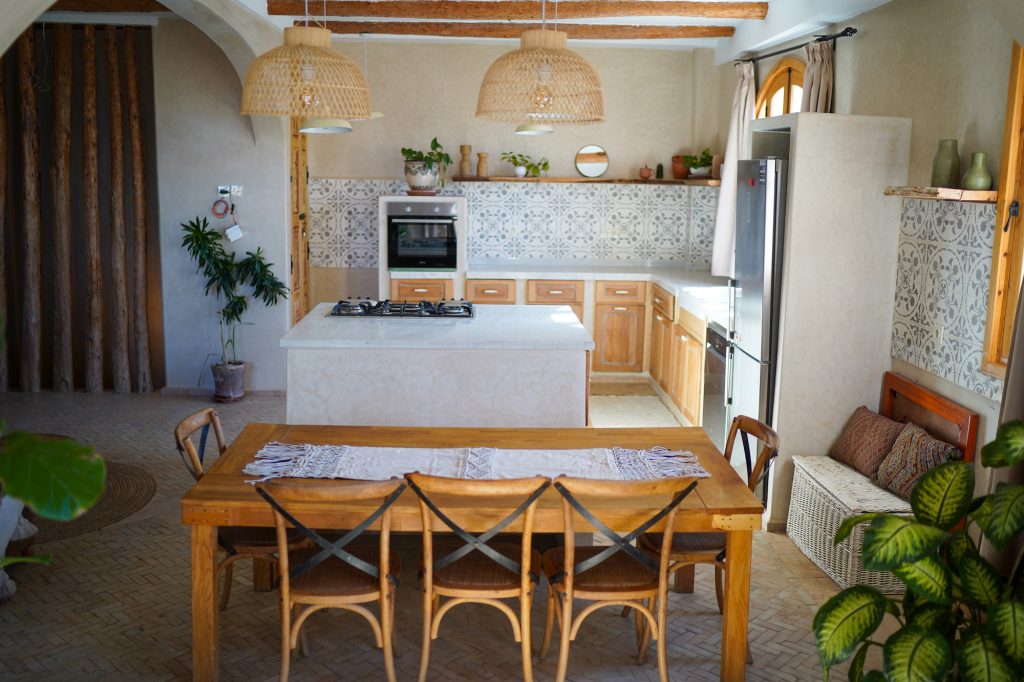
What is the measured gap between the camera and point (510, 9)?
652cm

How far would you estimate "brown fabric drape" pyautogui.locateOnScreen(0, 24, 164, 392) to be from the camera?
732 centimetres

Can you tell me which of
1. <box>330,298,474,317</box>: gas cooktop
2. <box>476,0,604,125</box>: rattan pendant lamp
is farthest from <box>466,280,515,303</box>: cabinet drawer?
<box>476,0,604,125</box>: rattan pendant lamp

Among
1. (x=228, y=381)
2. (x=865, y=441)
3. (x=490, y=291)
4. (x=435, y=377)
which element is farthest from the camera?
(x=490, y=291)

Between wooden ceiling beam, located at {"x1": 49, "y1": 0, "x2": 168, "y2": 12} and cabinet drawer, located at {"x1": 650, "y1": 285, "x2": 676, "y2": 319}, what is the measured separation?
4.26 m

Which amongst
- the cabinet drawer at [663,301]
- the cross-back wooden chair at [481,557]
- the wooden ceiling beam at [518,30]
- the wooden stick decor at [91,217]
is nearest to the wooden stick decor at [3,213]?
the wooden stick decor at [91,217]

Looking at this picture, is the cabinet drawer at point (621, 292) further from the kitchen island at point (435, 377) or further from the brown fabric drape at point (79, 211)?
the brown fabric drape at point (79, 211)

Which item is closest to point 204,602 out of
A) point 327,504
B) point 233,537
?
point 233,537

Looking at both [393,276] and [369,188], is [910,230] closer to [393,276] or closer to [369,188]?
[393,276]

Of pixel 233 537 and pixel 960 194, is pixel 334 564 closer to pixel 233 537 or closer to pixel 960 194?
pixel 233 537

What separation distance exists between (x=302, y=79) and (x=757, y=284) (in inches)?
101

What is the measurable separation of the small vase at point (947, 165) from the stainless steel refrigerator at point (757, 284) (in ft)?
2.67

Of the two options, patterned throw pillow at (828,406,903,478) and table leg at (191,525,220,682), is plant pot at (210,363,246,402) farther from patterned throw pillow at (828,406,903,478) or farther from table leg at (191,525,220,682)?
patterned throw pillow at (828,406,903,478)

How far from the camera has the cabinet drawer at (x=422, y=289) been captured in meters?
8.06

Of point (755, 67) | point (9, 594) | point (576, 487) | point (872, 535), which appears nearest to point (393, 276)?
point (755, 67)
